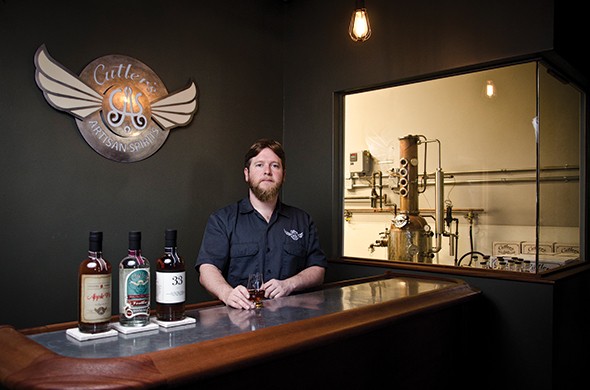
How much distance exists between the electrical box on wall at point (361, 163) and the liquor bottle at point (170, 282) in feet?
7.74

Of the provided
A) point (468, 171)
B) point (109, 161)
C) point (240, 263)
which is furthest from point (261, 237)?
point (468, 171)

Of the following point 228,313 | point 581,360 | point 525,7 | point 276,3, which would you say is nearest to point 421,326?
point 228,313

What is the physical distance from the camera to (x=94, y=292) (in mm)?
1392

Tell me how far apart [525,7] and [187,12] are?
2.10 metres

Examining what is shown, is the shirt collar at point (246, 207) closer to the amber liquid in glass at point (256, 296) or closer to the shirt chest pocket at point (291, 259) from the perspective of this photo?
the shirt chest pocket at point (291, 259)

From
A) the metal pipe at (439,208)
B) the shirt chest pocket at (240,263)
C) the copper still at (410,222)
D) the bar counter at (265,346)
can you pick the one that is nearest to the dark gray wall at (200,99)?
the copper still at (410,222)

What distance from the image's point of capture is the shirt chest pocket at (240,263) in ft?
8.50

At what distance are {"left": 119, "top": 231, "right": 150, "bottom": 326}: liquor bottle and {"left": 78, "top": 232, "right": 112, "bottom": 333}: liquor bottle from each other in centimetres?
5

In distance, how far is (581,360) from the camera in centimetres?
311

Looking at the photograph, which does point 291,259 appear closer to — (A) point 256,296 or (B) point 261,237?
(B) point 261,237

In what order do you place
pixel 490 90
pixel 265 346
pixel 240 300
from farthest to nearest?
pixel 490 90 < pixel 240 300 < pixel 265 346

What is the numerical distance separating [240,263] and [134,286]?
116 centimetres

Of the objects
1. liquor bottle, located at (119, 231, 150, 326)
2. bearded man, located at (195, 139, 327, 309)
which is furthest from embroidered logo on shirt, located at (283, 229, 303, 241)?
liquor bottle, located at (119, 231, 150, 326)

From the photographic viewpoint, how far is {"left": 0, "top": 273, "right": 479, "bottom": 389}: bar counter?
1.13 m
